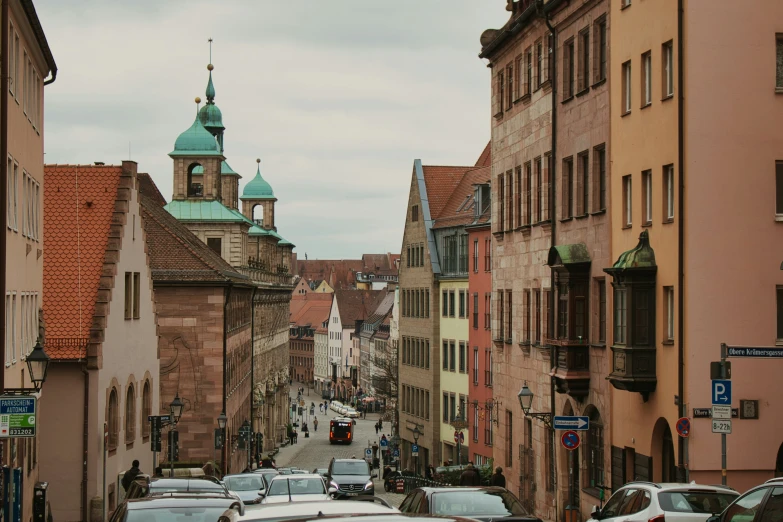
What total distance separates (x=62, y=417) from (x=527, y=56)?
18.8m

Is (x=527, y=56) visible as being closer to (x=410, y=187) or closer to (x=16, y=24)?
(x=16, y=24)

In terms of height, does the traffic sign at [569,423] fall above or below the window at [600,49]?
below

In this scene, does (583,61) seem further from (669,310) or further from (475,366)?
(475,366)

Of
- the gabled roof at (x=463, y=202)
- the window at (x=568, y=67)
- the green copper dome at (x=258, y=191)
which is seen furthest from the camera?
the green copper dome at (x=258, y=191)

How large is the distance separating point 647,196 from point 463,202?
4238 centimetres

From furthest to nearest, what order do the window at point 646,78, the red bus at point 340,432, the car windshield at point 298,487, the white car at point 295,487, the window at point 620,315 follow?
the red bus at point 340,432 < the window at point 646,78 < the window at point 620,315 < the car windshield at point 298,487 < the white car at point 295,487

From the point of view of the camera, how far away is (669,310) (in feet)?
97.5

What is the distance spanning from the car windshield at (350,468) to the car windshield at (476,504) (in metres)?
24.7

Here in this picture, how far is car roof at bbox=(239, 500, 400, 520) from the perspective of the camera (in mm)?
10188

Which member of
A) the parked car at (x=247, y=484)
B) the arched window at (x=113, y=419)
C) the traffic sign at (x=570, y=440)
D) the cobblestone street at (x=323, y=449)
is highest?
the traffic sign at (x=570, y=440)

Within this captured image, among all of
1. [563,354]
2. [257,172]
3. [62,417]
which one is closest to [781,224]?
[563,354]

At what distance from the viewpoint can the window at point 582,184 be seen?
37.3 metres

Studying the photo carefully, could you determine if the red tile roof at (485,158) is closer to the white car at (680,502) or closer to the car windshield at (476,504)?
the white car at (680,502)

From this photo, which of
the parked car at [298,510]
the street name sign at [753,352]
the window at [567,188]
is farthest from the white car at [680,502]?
the window at [567,188]
